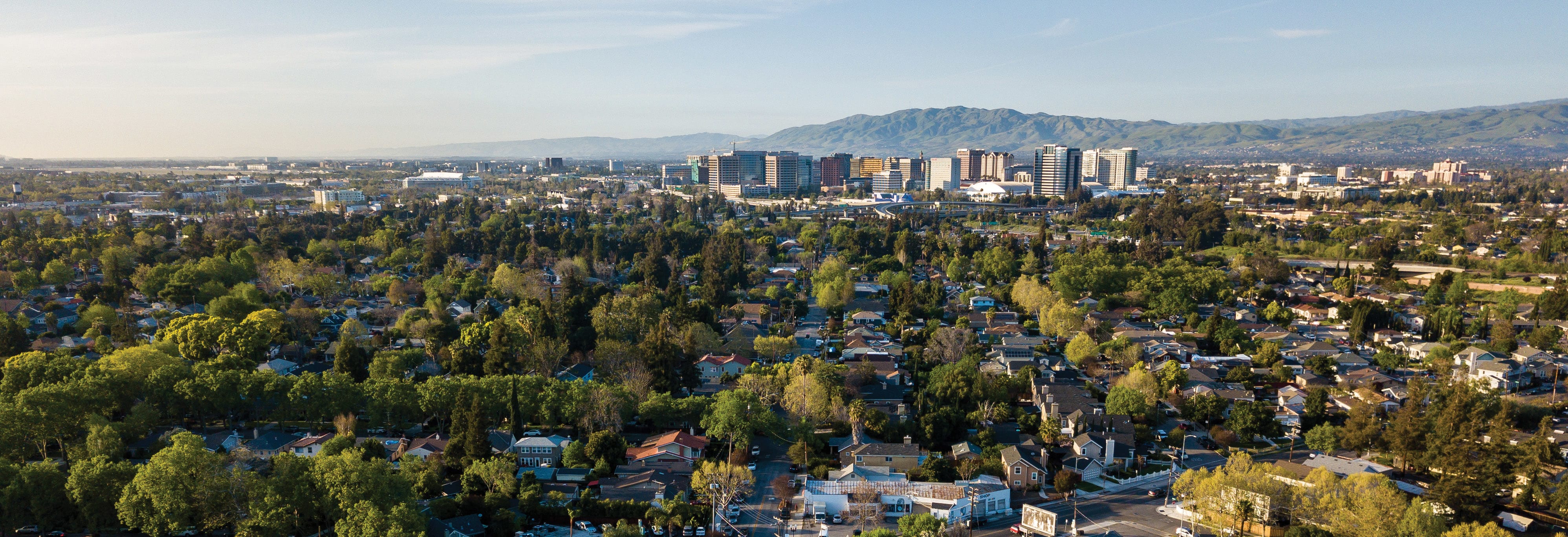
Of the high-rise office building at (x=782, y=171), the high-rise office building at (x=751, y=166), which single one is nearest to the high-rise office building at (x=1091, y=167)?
the high-rise office building at (x=782, y=171)

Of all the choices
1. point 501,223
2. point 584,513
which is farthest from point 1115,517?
point 501,223

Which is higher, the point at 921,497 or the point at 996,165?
the point at 996,165

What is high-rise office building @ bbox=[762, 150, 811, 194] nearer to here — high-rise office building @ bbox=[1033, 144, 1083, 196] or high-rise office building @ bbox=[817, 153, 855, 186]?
high-rise office building @ bbox=[817, 153, 855, 186]

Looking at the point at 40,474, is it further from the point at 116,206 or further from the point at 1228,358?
the point at 116,206

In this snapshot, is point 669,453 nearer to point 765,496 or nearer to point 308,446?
point 765,496

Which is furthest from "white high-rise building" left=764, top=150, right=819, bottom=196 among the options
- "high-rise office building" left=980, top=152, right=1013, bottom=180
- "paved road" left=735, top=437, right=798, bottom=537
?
"paved road" left=735, top=437, right=798, bottom=537

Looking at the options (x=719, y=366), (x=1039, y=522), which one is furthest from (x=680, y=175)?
(x=1039, y=522)
